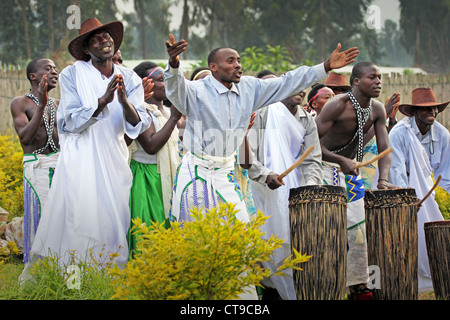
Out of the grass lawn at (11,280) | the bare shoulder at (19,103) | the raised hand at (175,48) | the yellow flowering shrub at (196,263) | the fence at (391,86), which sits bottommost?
the grass lawn at (11,280)

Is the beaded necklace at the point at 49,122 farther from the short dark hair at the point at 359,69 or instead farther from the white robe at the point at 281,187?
the short dark hair at the point at 359,69

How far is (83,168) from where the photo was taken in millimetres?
6004

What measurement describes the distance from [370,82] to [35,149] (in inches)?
132

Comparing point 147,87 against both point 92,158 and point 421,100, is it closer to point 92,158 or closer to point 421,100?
point 92,158

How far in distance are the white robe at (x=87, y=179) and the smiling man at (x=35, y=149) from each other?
799 millimetres

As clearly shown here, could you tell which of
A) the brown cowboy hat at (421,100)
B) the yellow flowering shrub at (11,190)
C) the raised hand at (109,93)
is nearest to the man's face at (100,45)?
the raised hand at (109,93)

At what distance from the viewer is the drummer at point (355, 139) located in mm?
6719

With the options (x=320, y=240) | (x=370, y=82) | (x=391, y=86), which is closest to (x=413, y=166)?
(x=370, y=82)

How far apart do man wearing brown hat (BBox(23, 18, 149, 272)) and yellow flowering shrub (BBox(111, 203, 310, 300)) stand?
1375mm

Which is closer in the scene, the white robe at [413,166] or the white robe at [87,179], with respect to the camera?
the white robe at [87,179]

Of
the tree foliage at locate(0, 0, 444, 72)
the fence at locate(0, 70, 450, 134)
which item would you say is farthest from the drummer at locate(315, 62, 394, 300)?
the tree foliage at locate(0, 0, 444, 72)
